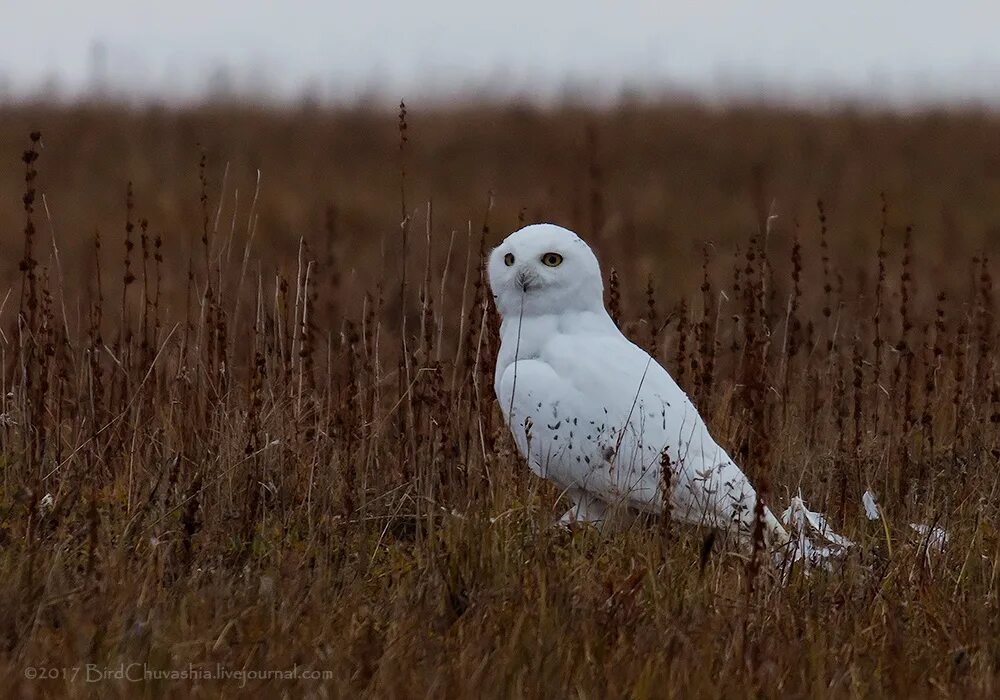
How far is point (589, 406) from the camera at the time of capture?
4.67 m

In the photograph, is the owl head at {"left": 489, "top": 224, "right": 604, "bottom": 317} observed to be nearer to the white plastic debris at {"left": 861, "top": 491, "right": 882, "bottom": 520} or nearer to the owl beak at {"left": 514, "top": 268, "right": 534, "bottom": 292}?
the owl beak at {"left": 514, "top": 268, "right": 534, "bottom": 292}

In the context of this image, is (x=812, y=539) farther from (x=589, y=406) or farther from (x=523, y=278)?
(x=523, y=278)

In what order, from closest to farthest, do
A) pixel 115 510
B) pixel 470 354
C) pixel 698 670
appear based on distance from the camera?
1. pixel 698 670
2. pixel 115 510
3. pixel 470 354

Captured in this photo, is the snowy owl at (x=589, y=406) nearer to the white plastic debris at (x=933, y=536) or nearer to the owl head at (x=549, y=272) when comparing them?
the owl head at (x=549, y=272)

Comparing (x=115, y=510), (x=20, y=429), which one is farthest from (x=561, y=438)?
(x=20, y=429)

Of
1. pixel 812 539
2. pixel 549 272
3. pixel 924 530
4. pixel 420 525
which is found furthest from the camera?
pixel 549 272

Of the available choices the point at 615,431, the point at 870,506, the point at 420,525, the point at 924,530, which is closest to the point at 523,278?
the point at 615,431

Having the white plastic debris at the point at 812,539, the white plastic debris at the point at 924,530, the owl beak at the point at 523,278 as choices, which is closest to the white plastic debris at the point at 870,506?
the white plastic debris at the point at 924,530

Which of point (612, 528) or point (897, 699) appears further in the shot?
point (612, 528)

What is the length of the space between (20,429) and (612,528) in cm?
188

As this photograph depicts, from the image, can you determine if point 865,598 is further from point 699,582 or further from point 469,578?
point 469,578

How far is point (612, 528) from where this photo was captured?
180 inches

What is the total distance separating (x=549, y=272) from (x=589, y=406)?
1.47 ft

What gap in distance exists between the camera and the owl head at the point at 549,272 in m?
4.82
